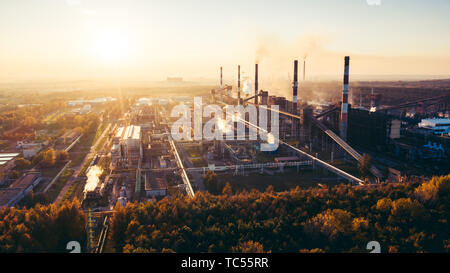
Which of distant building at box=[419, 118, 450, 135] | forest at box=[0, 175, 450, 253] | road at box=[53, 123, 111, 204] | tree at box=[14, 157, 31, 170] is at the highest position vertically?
distant building at box=[419, 118, 450, 135]

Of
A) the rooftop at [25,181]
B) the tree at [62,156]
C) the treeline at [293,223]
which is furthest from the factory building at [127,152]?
the treeline at [293,223]

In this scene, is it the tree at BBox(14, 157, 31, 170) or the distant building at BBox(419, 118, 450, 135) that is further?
the distant building at BBox(419, 118, 450, 135)

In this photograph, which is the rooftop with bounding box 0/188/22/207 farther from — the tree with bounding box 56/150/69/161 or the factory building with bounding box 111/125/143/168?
the tree with bounding box 56/150/69/161

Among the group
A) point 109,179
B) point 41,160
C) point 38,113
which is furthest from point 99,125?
point 109,179

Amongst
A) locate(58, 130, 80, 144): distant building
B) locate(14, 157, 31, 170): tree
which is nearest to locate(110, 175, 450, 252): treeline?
locate(14, 157, 31, 170): tree

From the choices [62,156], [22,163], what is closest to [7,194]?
[22,163]

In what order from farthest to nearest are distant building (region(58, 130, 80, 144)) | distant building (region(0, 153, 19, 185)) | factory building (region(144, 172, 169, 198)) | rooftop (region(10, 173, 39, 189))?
distant building (region(58, 130, 80, 144)) → distant building (region(0, 153, 19, 185)) → rooftop (region(10, 173, 39, 189)) → factory building (region(144, 172, 169, 198))

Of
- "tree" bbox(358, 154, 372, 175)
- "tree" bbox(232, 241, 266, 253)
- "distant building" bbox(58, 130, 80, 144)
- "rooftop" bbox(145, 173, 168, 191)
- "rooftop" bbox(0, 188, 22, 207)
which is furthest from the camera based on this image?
"distant building" bbox(58, 130, 80, 144)
